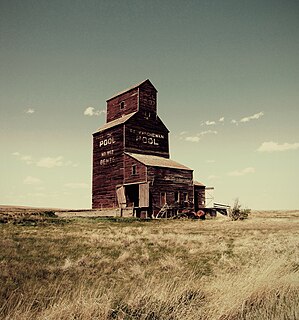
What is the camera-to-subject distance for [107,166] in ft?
125

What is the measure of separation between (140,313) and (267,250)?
7975mm

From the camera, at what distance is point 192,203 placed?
3709cm

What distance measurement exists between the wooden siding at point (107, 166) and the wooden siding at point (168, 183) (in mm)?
4575

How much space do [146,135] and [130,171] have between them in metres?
6.02

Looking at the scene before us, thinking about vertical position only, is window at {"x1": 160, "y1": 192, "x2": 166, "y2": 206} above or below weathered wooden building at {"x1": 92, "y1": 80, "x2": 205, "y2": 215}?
below

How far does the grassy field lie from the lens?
4.77 m

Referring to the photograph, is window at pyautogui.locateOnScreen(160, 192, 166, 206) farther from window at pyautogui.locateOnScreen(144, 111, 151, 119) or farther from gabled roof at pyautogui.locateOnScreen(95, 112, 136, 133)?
window at pyautogui.locateOnScreen(144, 111, 151, 119)

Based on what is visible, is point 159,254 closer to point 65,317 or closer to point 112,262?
point 112,262

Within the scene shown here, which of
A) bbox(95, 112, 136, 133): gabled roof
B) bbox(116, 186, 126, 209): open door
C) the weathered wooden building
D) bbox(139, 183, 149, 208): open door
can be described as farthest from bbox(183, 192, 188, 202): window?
bbox(95, 112, 136, 133): gabled roof

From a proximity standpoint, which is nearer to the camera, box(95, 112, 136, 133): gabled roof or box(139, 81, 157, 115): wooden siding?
box(95, 112, 136, 133): gabled roof

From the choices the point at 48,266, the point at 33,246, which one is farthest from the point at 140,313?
the point at 33,246

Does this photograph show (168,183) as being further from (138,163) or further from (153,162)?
(138,163)

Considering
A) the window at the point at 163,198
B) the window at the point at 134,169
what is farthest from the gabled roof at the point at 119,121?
the window at the point at 163,198

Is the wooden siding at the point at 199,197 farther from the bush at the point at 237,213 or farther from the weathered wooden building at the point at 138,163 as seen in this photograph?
the bush at the point at 237,213
